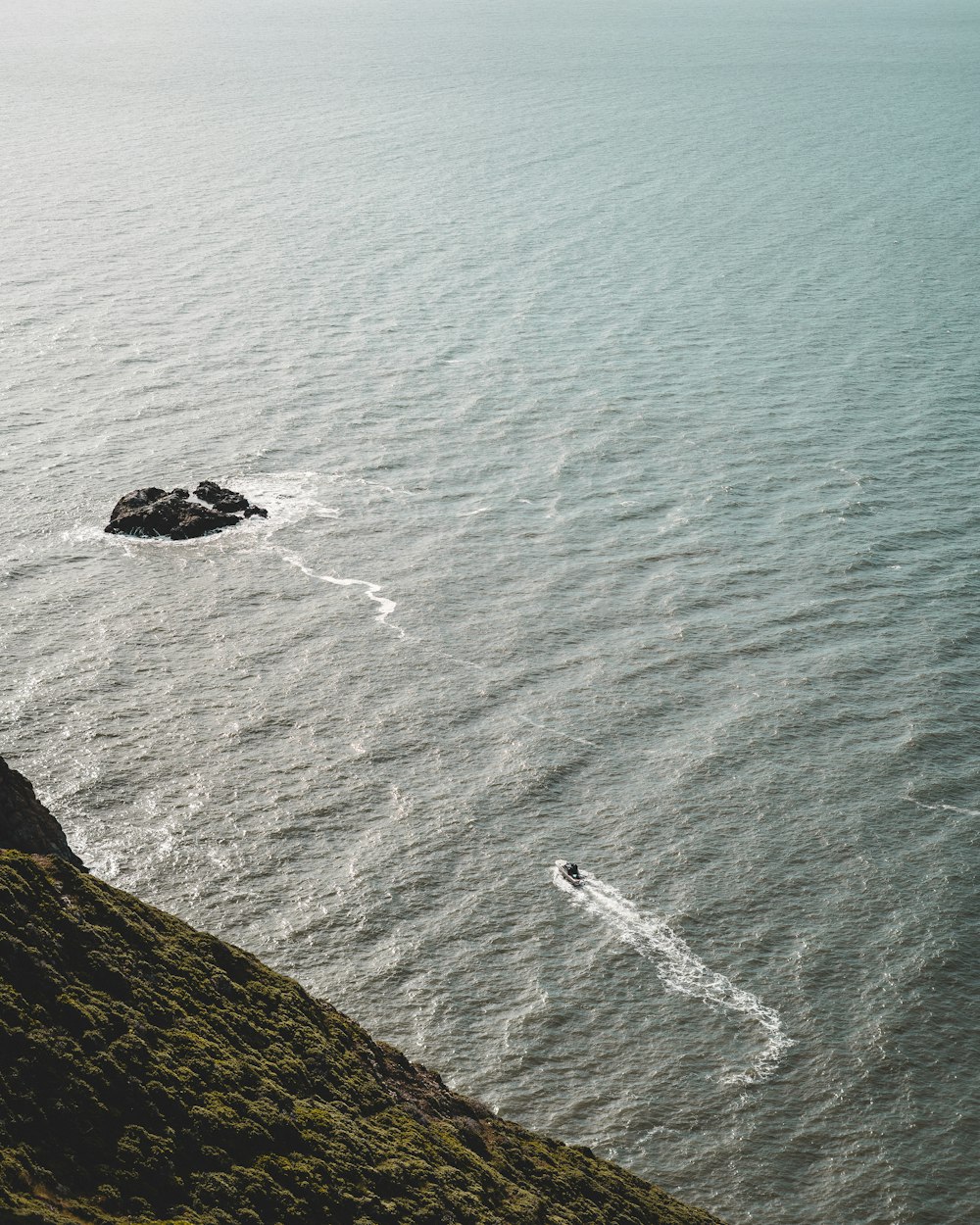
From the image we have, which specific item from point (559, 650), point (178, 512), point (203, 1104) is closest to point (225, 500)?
point (178, 512)

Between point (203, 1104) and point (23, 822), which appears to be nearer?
point (203, 1104)

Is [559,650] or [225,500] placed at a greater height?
[225,500]

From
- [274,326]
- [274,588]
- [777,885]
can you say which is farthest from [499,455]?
[777,885]

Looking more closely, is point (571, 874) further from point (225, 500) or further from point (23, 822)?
point (225, 500)

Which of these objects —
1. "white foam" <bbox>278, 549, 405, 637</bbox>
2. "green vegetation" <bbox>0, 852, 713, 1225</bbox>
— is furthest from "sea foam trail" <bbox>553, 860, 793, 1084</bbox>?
"white foam" <bbox>278, 549, 405, 637</bbox>

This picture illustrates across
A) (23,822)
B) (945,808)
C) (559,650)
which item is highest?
(23,822)
